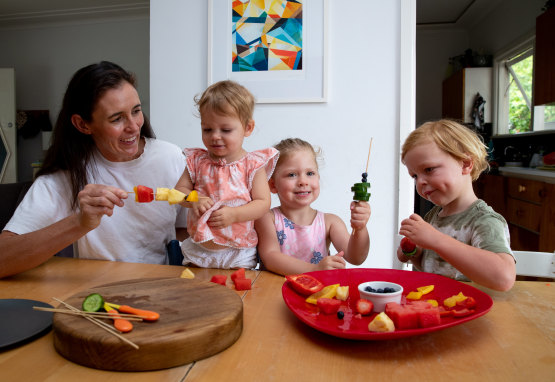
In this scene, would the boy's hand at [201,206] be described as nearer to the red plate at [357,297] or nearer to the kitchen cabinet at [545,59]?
the red plate at [357,297]

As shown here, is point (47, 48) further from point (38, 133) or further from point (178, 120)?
point (178, 120)

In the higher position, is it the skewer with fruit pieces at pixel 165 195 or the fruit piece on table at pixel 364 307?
the skewer with fruit pieces at pixel 165 195

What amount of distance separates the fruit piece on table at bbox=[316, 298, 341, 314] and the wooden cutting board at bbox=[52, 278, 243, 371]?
21 cm

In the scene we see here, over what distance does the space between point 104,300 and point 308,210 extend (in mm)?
1107

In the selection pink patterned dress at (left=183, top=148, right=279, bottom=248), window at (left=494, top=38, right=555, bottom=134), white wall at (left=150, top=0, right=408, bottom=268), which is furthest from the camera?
window at (left=494, top=38, right=555, bottom=134)

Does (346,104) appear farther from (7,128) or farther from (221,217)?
(7,128)

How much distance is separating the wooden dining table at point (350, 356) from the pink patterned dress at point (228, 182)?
0.59 m

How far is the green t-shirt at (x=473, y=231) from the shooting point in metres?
1.38

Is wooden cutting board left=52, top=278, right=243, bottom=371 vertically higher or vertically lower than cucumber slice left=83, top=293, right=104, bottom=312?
lower

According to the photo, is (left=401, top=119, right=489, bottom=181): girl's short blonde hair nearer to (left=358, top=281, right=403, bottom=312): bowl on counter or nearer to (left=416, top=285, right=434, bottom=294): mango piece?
(left=416, top=285, right=434, bottom=294): mango piece

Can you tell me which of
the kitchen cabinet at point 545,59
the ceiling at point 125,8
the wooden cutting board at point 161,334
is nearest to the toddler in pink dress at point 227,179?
the wooden cutting board at point 161,334

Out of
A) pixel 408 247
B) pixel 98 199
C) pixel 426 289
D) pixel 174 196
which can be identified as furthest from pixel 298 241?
pixel 98 199

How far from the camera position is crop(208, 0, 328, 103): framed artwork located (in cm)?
306

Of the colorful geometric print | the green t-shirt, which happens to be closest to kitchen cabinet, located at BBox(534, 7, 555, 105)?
the colorful geometric print
